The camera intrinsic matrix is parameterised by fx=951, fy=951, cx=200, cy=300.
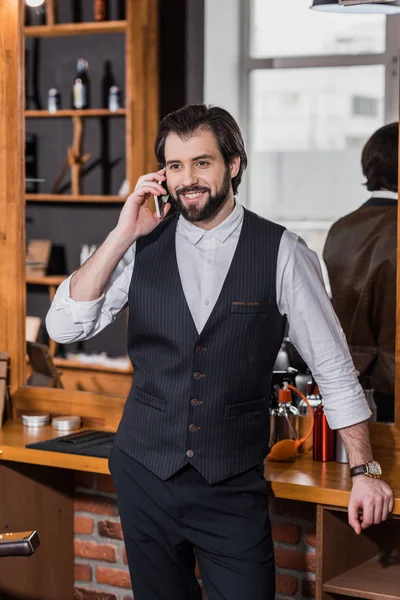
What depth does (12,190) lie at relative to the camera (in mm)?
3588

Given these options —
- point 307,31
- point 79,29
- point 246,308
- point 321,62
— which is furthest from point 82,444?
point 79,29

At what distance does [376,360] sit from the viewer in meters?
3.06

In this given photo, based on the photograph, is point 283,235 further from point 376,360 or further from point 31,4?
point 31,4

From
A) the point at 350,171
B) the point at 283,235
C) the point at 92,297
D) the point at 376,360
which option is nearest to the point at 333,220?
the point at 350,171

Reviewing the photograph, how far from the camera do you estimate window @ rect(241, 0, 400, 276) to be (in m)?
3.43

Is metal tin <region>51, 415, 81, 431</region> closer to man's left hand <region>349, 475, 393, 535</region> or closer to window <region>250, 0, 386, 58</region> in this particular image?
man's left hand <region>349, 475, 393, 535</region>

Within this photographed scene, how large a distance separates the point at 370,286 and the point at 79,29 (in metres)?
2.05

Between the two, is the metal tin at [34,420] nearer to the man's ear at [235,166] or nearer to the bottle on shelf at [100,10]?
the man's ear at [235,166]

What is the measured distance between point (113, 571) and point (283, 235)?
66.2 inches

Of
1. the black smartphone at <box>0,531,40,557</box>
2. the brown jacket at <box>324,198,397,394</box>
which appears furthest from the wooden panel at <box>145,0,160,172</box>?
the black smartphone at <box>0,531,40,557</box>

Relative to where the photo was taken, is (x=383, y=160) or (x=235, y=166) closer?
(x=235, y=166)

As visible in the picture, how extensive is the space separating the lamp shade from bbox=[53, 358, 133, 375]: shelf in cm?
153

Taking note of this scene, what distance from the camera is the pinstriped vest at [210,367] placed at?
245 centimetres

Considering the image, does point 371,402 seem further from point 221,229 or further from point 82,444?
point 82,444
